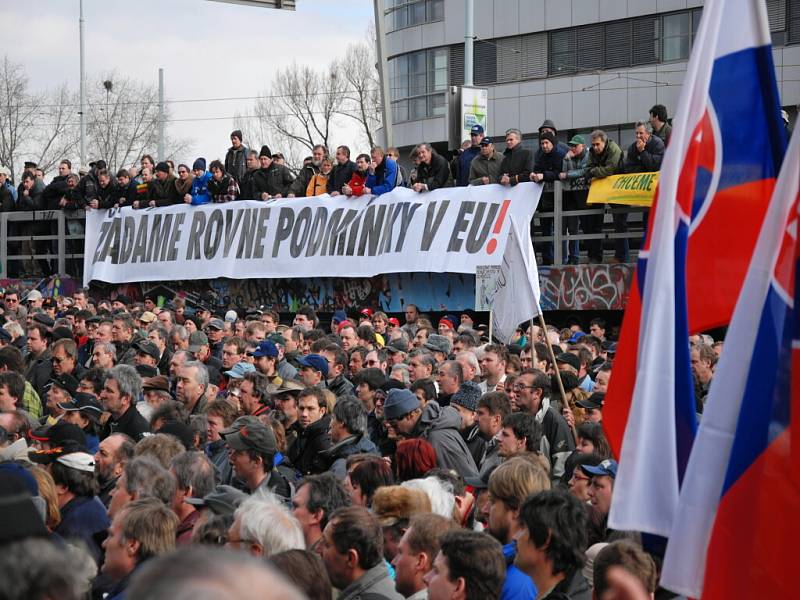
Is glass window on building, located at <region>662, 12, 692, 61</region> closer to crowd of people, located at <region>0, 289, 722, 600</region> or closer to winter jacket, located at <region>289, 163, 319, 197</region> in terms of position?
winter jacket, located at <region>289, 163, 319, 197</region>

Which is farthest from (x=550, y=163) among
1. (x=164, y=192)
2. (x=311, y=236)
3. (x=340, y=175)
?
(x=164, y=192)

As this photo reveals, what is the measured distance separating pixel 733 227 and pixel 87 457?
4.01 metres

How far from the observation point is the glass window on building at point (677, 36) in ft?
118

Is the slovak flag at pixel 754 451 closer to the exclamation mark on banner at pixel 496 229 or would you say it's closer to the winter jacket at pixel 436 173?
the exclamation mark on banner at pixel 496 229

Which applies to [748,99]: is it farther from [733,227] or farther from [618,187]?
[618,187]

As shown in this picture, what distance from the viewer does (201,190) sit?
67.5 ft

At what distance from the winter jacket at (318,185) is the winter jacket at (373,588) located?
14.4 metres

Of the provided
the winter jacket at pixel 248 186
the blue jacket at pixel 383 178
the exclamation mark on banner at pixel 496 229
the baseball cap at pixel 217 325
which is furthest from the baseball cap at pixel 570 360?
the winter jacket at pixel 248 186

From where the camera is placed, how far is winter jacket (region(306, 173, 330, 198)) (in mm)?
19297

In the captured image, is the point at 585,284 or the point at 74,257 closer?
the point at 585,284

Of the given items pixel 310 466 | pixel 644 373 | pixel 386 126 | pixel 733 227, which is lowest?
pixel 310 466

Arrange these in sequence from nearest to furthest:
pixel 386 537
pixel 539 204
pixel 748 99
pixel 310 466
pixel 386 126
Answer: pixel 748 99 < pixel 386 537 < pixel 310 466 < pixel 539 204 < pixel 386 126

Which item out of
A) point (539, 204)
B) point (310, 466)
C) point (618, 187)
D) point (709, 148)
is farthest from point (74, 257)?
point (709, 148)

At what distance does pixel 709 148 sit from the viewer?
4371mm
